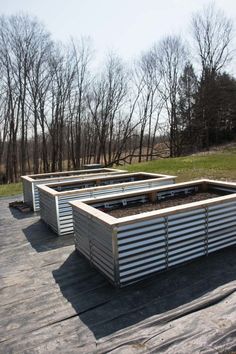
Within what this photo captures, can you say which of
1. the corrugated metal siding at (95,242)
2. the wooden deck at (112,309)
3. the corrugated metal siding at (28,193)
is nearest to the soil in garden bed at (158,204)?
the corrugated metal siding at (95,242)

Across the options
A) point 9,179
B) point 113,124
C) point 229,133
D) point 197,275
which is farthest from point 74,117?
point 197,275

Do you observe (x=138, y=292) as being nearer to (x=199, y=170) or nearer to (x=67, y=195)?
(x=67, y=195)

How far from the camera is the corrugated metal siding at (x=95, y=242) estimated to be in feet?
9.72

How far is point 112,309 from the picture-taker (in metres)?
2.53

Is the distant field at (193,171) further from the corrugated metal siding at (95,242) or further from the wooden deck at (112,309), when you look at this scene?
the corrugated metal siding at (95,242)

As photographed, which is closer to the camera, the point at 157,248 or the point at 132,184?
the point at 157,248

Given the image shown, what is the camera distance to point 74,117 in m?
20.6

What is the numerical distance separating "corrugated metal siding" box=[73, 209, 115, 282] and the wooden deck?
13 cm

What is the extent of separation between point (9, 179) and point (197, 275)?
1785cm

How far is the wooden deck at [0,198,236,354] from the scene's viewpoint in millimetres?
2092

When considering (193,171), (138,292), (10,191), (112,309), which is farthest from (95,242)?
(193,171)

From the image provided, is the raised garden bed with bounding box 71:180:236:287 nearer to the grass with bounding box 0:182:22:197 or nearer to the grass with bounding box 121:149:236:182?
the grass with bounding box 121:149:236:182

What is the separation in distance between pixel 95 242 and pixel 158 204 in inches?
55.4

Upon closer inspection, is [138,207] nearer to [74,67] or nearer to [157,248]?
[157,248]
